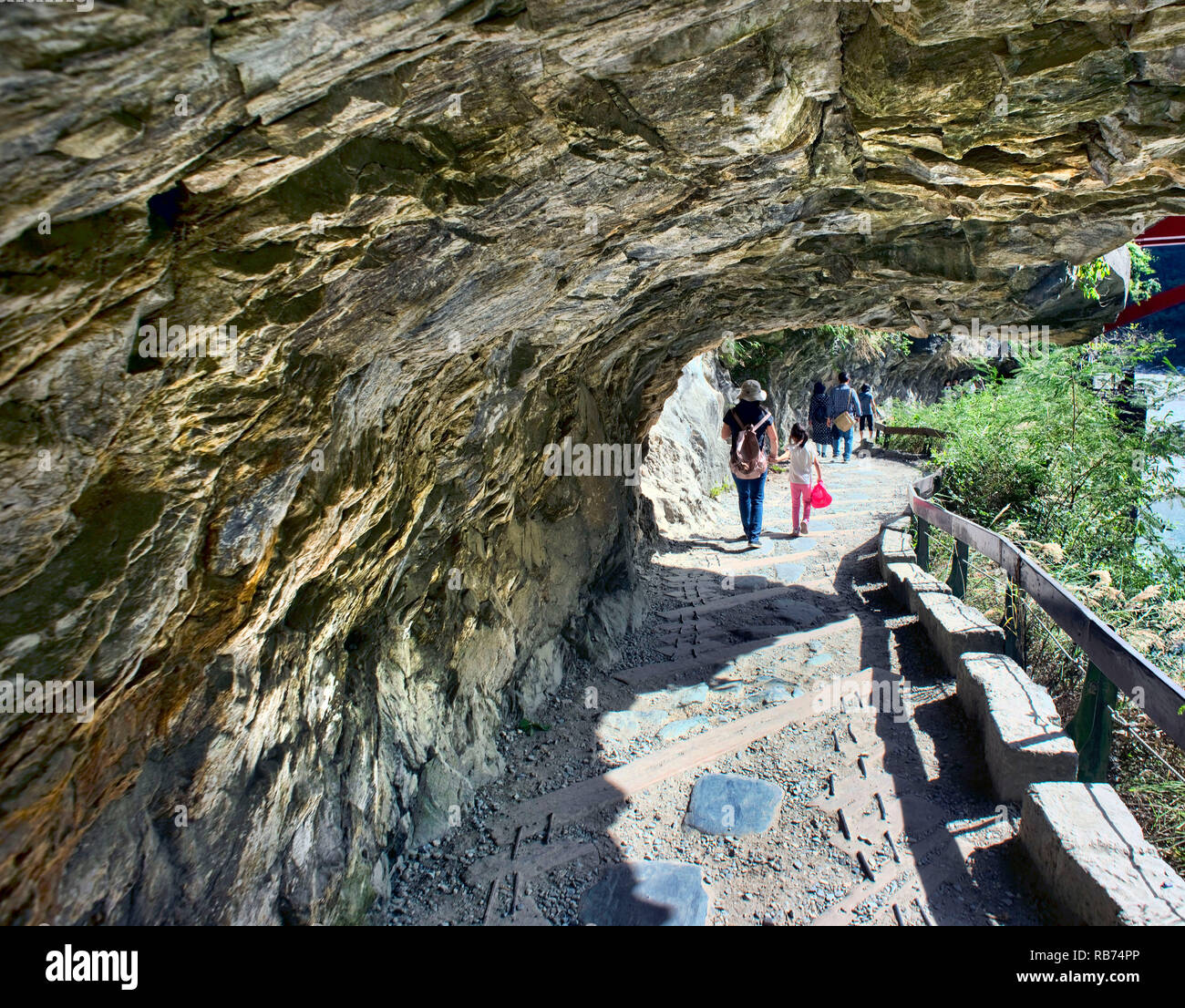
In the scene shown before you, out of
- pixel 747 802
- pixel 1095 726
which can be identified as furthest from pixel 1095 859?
pixel 747 802

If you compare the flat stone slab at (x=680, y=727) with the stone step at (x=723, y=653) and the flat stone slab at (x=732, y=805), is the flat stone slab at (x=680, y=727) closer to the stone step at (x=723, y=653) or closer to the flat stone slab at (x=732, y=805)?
the flat stone slab at (x=732, y=805)

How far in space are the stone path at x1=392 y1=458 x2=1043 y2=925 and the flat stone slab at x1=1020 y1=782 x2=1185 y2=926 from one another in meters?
0.24

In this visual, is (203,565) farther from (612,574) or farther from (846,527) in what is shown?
(846,527)

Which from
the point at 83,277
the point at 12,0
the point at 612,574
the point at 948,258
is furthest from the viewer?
the point at 612,574

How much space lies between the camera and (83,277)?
70.4 inches

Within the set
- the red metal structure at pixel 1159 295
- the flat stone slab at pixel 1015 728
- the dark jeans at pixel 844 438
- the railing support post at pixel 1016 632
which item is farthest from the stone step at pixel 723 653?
the dark jeans at pixel 844 438

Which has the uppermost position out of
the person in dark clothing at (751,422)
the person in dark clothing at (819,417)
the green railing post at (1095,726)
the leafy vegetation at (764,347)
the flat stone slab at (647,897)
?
the leafy vegetation at (764,347)

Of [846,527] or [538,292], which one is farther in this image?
[846,527]

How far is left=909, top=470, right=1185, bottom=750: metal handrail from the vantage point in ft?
9.20

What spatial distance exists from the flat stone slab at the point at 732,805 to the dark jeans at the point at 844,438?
14.6 m

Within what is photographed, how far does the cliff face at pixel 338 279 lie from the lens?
69.9 inches

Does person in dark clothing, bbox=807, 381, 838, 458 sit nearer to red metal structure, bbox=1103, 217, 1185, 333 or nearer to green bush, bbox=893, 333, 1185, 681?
green bush, bbox=893, 333, 1185, 681

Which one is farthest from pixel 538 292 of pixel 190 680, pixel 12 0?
pixel 12 0
